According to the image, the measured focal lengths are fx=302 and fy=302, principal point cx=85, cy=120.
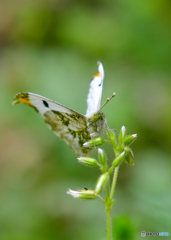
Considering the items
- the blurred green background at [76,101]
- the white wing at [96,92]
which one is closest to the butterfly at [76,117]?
the white wing at [96,92]

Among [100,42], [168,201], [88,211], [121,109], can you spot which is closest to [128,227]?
[168,201]

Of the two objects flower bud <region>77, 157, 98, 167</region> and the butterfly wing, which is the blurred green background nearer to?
the butterfly wing

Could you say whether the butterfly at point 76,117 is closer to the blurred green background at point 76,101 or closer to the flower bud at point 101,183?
the flower bud at point 101,183

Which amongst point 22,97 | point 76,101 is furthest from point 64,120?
point 76,101

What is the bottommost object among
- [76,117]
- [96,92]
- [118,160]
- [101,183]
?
[101,183]

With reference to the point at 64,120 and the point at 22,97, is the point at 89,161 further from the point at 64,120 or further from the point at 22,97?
the point at 22,97

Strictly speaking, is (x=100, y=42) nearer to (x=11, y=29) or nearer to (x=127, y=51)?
(x=127, y=51)

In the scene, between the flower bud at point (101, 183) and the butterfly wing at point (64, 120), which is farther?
the butterfly wing at point (64, 120)
